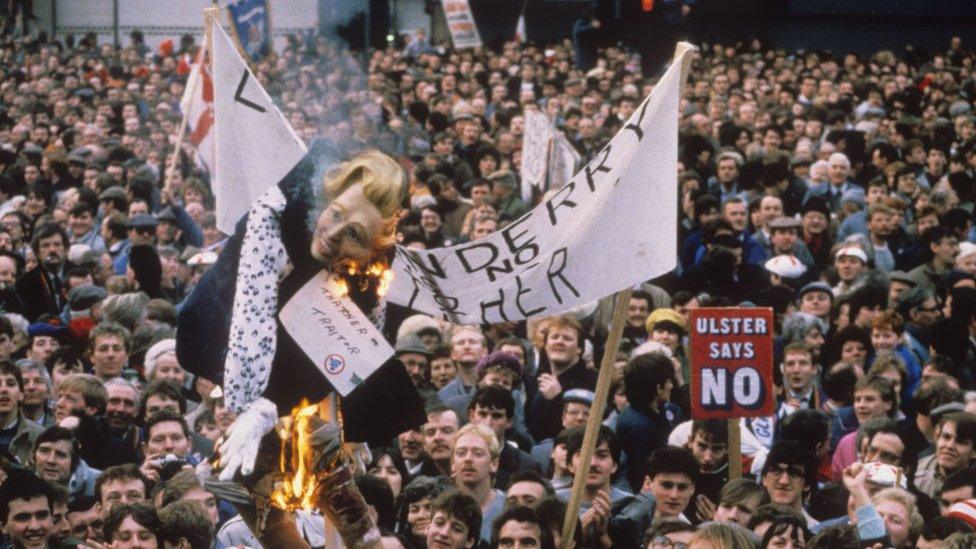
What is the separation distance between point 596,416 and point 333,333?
146 cm

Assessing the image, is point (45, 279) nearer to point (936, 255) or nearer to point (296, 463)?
point (936, 255)

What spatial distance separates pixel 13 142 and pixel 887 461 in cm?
1480

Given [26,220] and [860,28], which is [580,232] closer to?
[26,220]

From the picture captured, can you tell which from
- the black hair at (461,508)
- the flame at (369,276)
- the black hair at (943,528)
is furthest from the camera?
the black hair at (461,508)

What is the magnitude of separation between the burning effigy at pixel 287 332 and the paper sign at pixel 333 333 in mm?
34

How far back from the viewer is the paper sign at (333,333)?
17.8 feet

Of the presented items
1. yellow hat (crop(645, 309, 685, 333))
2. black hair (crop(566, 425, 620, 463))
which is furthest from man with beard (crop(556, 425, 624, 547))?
yellow hat (crop(645, 309, 685, 333))

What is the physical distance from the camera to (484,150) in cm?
1639

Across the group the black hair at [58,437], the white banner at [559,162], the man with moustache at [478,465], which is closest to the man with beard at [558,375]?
the man with moustache at [478,465]

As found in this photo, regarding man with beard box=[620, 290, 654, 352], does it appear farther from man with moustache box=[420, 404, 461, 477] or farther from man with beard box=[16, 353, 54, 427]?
man with beard box=[16, 353, 54, 427]

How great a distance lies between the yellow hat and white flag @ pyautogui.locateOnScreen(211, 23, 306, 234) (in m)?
4.01

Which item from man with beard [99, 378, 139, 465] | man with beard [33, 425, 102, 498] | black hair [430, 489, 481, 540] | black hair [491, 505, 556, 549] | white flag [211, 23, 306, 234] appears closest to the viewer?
white flag [211, 23, 306, 234]

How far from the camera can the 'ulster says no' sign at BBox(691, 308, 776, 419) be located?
25.7ft

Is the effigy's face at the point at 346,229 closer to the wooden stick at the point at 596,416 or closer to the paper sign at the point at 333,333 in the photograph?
the paper sign at the point at 333,333
